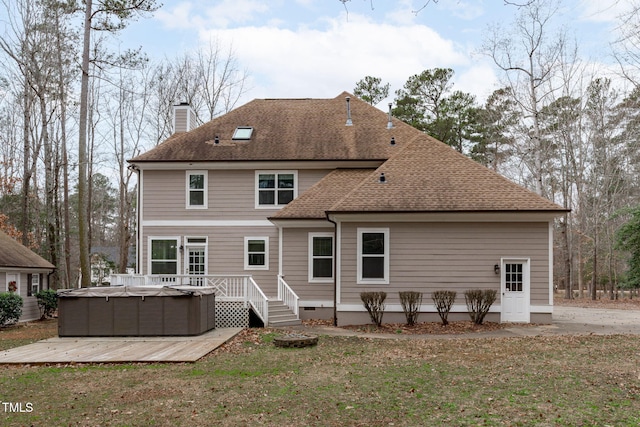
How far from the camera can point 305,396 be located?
7523mm

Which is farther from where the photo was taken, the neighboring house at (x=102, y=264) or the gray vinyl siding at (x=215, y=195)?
the neighboring house at (x=102, y=264)

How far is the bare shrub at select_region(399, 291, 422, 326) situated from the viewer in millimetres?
15539

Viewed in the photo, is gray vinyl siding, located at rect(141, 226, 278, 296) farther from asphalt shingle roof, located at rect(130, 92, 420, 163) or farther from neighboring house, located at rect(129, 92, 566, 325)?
asphalt shingle roof, located at rect(130, 92, 420, 163)

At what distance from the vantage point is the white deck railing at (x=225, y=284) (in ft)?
53.0

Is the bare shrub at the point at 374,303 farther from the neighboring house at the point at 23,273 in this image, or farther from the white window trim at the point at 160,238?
the neighboring house at the point at 23,273

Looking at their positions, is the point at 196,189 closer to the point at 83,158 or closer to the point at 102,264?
the point at 83,158

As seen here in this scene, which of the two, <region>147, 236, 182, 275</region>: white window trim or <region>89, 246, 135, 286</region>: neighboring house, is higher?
<region>147, 236, 182, 275</region>: white window trim

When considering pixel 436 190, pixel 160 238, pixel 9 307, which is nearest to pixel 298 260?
pixel 436 190

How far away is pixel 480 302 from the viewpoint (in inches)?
607

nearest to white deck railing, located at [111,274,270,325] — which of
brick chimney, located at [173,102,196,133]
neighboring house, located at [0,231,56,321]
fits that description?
neighboring house, located at [0,231,56,321]

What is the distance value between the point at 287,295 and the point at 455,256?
5447mm

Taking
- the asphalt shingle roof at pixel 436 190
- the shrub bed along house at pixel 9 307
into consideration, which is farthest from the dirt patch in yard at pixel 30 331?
the asphalt shingle roof at pixel 436 190

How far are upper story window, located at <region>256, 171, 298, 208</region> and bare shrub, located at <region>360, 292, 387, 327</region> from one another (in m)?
5.87

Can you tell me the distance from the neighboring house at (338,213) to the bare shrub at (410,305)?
0.49m
